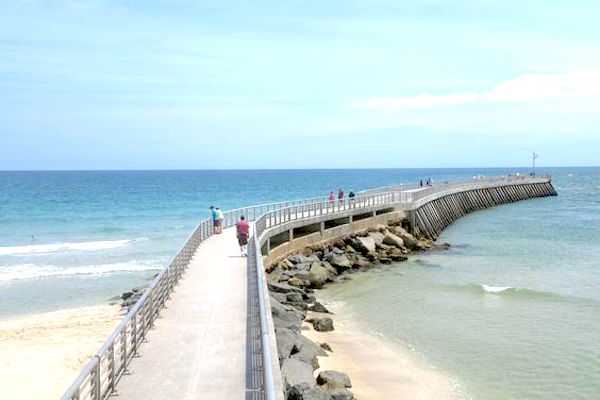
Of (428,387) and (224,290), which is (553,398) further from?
(224,290)

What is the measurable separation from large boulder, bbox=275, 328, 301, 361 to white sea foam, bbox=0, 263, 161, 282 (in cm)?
1966

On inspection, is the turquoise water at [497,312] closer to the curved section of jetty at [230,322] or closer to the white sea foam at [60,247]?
the curved section of jetty at [230,322]

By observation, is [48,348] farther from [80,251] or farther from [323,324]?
[80,251]

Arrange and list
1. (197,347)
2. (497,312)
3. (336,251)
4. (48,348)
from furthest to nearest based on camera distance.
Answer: (336,251), (497,312), (48,348), (197,347)

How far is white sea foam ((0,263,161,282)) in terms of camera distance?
30812mm

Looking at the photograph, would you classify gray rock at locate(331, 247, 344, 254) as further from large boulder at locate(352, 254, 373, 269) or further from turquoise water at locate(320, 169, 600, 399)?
turquoise water at locate(320, 169, 600, 399)

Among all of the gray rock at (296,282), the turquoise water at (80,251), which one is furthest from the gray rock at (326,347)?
the turquoise water at (80,251)

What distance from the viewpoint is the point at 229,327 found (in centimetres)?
1252

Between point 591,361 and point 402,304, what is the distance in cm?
798

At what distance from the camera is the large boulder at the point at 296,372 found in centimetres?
1184

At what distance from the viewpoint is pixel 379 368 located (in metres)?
16.2

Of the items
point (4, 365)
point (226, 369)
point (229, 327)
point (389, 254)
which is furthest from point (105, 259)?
point (226, 369)

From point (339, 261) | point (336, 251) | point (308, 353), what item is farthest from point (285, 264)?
point (308, 353)

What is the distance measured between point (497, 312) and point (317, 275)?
8.06 metres
